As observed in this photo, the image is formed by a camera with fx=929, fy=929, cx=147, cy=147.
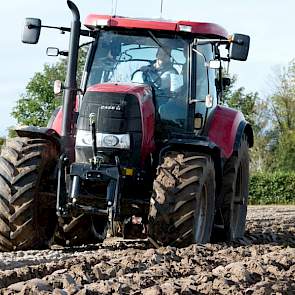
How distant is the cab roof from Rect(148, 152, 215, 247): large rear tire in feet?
5.03

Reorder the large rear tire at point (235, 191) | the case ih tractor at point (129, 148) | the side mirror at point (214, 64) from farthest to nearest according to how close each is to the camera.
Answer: the large rear tire at point (235, 191) → the side mirror at point (214, 64) → the case ih tractor at point (129, 148)

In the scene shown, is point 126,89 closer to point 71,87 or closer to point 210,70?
point 71,87

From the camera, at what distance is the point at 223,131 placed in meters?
10.6

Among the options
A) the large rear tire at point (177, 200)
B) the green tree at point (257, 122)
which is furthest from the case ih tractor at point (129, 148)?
the green tree at point (257, 122)

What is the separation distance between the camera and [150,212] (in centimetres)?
878

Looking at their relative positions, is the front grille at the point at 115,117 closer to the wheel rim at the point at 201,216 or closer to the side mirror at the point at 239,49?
the wheel rim at the point at 201,216

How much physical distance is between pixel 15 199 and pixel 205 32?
2.85 metres

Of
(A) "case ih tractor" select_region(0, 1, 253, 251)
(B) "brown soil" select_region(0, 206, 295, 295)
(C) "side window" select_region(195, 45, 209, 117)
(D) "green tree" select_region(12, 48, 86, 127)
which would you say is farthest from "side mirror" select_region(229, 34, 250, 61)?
(D) "green tree" select_region(12, 48, 86, 127)

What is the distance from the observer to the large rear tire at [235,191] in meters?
10.7

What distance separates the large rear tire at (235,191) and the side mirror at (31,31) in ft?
8.98

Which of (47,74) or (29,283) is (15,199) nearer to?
(29,283)

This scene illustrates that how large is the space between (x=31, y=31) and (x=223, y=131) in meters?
2.50

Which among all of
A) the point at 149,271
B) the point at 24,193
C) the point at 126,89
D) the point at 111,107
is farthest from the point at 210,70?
the point at 149,271

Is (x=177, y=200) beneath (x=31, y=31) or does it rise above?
beneath
